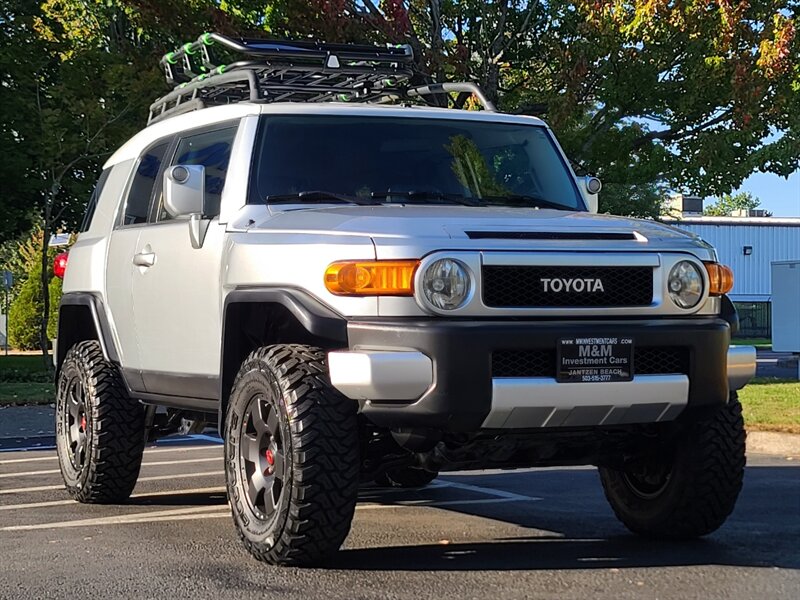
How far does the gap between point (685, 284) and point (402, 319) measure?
1.36 meters

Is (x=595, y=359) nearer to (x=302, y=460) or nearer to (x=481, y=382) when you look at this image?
(x=481, y=382)

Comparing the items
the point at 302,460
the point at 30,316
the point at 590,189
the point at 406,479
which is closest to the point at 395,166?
the point at 590,189

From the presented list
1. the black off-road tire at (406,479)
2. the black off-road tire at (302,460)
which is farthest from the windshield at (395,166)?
the black off-road tire at (406,479)

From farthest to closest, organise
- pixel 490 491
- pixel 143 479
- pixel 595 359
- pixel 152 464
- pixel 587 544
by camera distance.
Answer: pixel 152 464 < pixel 143 479 < pixel 490 491 < pixel 587 544 < pixel 595 359

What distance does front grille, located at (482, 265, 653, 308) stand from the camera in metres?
5.75

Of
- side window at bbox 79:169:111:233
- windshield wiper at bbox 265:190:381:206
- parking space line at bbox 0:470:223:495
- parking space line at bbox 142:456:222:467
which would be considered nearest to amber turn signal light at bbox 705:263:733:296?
windshield wiper at bbox 265:190:381:206

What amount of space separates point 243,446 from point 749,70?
12162mm

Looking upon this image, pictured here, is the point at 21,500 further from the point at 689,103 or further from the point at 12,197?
the point at 12,197

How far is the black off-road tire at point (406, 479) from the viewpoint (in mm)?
8961

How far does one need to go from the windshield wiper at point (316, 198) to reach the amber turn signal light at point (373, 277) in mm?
1021

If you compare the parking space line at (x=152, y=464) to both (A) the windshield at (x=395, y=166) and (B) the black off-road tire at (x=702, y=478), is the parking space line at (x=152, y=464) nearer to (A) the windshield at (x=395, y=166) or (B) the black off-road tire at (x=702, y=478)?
(A) the windshield at (x=395, y=166)

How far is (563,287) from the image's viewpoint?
19.1 feet

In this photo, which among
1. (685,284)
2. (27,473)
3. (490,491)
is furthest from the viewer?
(27,473)

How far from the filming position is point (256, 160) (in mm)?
6875
